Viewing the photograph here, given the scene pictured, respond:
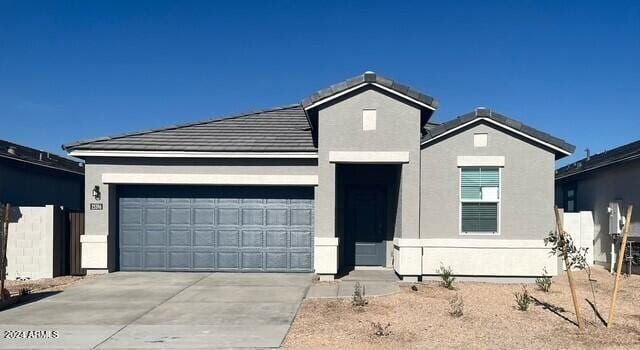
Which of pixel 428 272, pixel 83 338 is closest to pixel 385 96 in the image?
pixel 428 272

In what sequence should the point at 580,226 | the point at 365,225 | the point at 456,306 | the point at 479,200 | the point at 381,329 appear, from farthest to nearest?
the point at 580,226, the point at 365,225, the point at 479,200, the point at 456,306, the point at 381,329

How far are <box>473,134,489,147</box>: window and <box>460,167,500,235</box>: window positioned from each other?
1.92 ft

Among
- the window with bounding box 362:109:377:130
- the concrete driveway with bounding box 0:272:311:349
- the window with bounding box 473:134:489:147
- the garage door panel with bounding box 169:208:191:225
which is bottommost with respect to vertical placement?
the concrete driveway with bounding box 0:272:311:349

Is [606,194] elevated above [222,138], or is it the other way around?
[222,138]

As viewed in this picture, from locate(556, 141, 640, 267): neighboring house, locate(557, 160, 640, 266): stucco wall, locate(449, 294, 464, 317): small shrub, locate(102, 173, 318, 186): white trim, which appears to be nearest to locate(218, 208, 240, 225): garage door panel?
locate(102, 173, 318, 186): white trim

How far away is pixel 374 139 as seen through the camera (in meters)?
12.9

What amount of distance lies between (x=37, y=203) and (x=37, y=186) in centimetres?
58

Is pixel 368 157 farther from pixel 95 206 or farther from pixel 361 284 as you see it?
pixel 95 206

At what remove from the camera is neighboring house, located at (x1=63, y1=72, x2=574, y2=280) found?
1281cm

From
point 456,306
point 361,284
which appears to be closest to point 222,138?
point 361,284

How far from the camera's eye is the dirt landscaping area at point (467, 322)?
7613 millimetres

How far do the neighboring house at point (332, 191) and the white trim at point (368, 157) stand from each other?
2 centimetres

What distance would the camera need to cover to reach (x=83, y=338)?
25.6 feet

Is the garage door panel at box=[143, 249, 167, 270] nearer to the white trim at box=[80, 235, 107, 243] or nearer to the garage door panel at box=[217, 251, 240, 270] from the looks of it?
the white trim at box=[80, 235, 107, 243]
